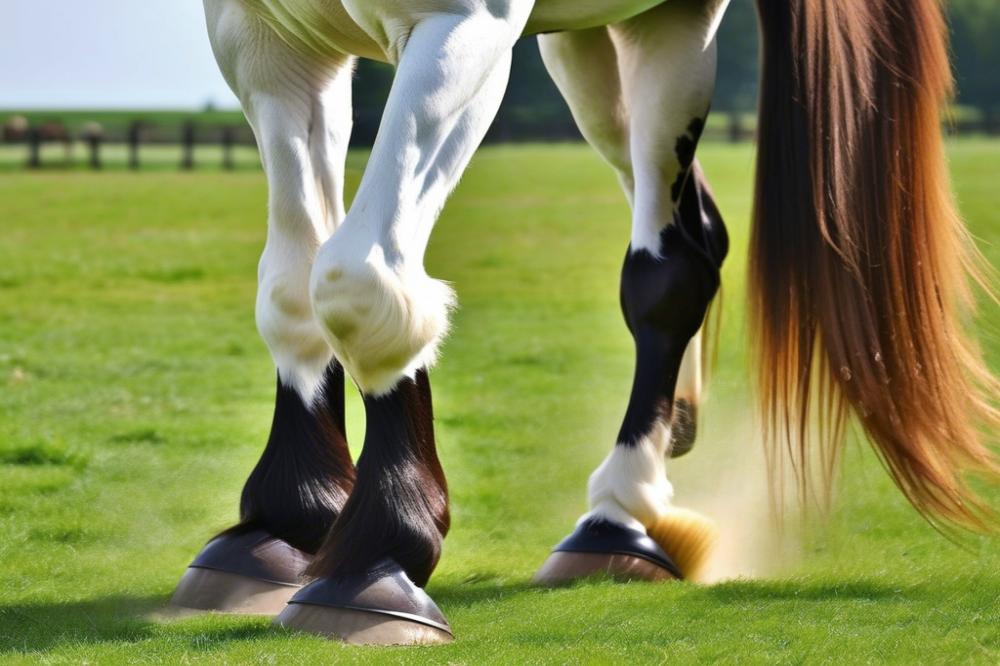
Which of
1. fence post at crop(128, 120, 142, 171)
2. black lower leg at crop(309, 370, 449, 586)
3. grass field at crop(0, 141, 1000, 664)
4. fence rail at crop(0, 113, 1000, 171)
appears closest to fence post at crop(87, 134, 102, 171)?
fence rail at crop(0, 113, 1000, 171)

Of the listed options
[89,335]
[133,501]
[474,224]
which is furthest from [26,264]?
[133,501]

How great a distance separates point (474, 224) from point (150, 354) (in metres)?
8.51

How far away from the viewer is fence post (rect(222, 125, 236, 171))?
28.3m

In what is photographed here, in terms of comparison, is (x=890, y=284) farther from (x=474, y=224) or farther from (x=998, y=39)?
(x=998, y=39)

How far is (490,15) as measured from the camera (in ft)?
6.97

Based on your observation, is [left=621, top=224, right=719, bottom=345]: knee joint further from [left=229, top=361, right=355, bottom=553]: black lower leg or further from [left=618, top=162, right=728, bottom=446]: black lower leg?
[left=229, top=361, right=355, bottom=553]: black lower leg

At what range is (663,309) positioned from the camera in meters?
2.78

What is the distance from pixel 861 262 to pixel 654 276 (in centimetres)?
44

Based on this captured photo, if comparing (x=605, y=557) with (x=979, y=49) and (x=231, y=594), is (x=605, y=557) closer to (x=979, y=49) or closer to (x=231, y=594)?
(x=231, y=594)

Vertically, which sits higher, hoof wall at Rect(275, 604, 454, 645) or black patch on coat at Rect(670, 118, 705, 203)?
black patch on coat at Rect(670, 118, 705, 203)

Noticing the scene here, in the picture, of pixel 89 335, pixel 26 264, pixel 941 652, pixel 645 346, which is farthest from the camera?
pixel 26 264

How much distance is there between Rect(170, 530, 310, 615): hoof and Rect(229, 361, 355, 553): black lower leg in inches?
1.1

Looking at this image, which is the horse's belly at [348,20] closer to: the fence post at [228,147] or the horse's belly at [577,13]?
the horse's belly at [577,13]

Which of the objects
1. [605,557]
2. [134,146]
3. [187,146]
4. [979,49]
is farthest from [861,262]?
[979,49]
